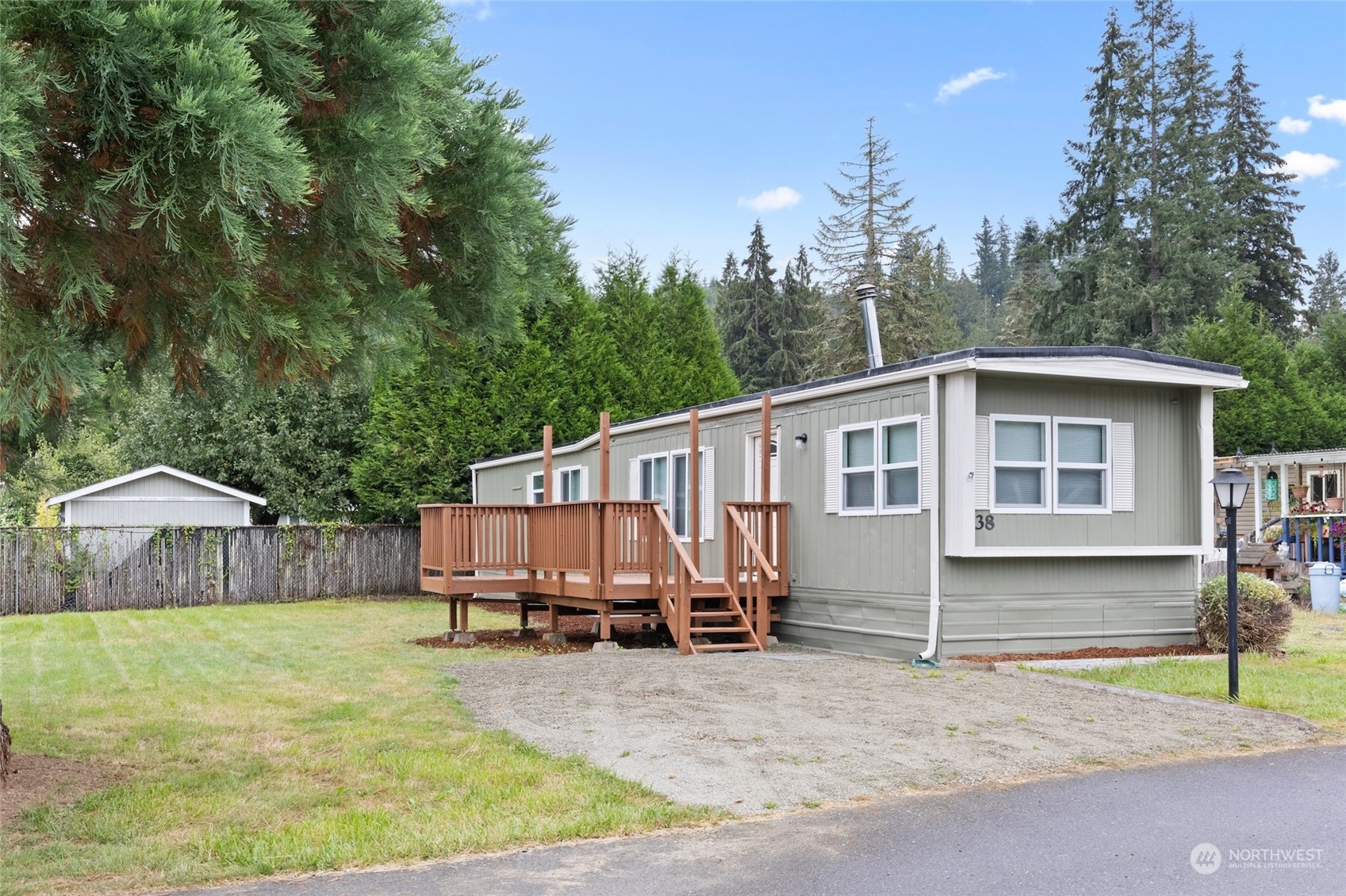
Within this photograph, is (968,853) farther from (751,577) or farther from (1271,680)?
(751,577)

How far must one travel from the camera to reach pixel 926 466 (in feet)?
34.9

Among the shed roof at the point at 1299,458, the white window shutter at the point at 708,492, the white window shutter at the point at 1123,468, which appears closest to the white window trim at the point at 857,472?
the white window shutter at the point at 1123,468

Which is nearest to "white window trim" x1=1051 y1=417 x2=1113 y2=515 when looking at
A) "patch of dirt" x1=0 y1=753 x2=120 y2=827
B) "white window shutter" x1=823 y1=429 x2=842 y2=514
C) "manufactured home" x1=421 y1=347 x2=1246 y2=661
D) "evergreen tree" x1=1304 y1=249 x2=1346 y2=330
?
"manufactured home" x1=421 y1=347 x2=1246 y2=661

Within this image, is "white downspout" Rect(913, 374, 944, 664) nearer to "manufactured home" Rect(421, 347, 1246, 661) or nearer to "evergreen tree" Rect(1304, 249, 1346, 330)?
"manufactured home" Rect(421, 347, 1246, 661)

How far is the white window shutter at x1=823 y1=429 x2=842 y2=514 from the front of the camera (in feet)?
38.9

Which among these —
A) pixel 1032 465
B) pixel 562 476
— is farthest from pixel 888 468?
pixel 562 476

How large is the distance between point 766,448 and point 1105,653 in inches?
154

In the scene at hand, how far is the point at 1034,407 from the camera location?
10.9 meters

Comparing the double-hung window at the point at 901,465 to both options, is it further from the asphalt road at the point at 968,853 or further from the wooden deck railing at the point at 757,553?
the asphalt road at the point at 968,853

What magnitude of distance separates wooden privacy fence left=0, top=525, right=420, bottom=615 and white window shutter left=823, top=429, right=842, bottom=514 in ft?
40.4

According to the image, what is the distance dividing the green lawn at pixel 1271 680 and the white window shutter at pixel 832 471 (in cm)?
306

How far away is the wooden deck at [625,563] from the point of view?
468 inches

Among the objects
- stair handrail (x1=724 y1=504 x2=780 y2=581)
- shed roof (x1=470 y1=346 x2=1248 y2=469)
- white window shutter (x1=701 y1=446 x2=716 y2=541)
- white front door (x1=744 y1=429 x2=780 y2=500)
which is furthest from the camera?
white window shutter (x1=701 y1=446 x2=716 y2=541)

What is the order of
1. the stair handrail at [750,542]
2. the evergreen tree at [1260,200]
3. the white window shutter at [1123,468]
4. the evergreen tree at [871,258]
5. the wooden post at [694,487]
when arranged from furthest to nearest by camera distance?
the evergreen tree at [871,258]
the evergreen tree at [1260,200]
the wooden post at [694,487]
the stair handrail at [750,542]
the white window shutter at [1123,468]
